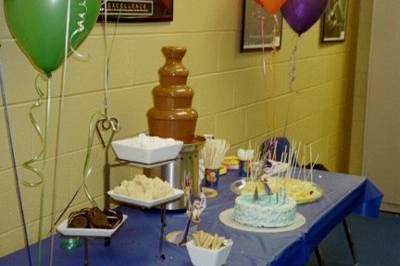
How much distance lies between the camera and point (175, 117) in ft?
6.73

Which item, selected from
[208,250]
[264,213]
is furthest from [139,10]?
[208,250]

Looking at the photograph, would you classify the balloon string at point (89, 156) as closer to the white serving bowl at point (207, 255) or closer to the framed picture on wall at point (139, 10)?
the framed picture on wall at point (139, 10)

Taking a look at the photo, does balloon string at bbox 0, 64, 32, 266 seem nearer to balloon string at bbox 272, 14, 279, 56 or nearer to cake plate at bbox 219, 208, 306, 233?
cake plate at bbox 219, 208, 306, 233

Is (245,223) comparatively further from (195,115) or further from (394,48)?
(394,48)

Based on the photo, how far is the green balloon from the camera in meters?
1.43

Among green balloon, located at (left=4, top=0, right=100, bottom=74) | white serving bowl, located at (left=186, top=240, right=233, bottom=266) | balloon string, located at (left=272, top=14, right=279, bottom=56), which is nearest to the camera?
green balloon, located at (left=4, top=0, right=100, bottom=74)

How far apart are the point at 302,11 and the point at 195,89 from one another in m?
0.64

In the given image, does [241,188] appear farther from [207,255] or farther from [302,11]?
[302,11]

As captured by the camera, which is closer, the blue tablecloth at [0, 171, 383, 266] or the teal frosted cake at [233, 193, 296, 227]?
the blue tablecloth at [0, 171, 383, 266]

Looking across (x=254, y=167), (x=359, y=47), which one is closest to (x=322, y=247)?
(x=254, y=167)

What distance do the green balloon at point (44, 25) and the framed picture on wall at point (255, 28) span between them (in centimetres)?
167

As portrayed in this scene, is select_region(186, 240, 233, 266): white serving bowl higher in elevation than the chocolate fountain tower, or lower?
lower

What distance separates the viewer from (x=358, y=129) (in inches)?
183

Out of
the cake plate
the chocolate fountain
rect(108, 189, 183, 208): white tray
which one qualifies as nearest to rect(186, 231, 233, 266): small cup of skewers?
rect(108, 189, 183, 208): white tray
